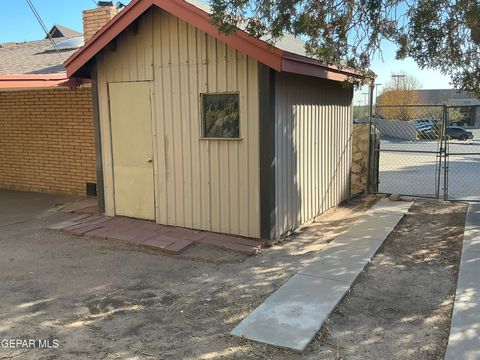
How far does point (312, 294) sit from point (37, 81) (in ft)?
20.9

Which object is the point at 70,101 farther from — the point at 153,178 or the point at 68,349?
the point at 68,349

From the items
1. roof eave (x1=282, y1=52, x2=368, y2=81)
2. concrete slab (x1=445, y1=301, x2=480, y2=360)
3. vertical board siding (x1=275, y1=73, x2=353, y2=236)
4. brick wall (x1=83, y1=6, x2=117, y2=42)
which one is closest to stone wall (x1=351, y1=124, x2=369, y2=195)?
vertical board siding (x1=275, y1=73, x2=353, y2=236)

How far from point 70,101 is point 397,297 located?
7676mm

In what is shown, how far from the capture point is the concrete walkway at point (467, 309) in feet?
11.7

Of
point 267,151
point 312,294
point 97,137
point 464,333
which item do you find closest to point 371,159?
point 267,151

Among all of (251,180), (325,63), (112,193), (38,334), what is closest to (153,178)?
(112,193)

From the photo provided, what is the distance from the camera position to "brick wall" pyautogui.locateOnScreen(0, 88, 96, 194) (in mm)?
9695

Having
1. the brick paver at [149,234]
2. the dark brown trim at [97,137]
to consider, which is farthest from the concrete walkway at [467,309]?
the dark brown trim at [97,137]

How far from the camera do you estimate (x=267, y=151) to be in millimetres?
6309

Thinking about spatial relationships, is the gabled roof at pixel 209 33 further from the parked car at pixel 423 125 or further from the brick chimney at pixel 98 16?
the parked car at pixel 423 125

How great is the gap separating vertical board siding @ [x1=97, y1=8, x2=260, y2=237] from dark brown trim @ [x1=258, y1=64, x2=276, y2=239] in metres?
0.11

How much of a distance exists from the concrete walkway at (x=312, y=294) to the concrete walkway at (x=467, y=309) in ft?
3.40

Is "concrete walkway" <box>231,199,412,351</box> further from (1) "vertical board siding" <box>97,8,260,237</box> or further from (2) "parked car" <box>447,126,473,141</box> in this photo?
(2) "parked car" <box>447,126,473,141</box>

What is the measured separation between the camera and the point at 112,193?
7.96m
